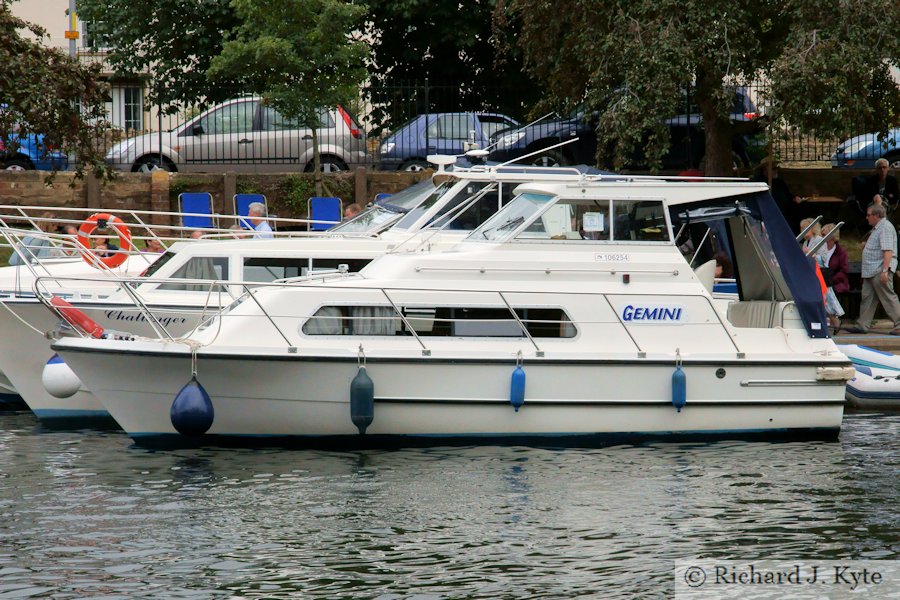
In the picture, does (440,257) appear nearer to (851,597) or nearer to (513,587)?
(513,587)

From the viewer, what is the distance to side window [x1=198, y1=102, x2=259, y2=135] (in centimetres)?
2409

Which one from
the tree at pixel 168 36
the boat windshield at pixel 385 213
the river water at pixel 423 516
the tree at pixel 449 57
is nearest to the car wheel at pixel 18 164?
the tree at pixel 168 36

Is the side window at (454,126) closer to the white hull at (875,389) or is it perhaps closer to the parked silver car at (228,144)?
the parked silver car at (228,144)

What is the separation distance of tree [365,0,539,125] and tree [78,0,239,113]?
10.7 ft

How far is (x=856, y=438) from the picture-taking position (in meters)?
13.3

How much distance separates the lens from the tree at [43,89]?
16859mm

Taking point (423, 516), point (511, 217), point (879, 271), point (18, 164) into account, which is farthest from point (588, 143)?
point (423, 516)

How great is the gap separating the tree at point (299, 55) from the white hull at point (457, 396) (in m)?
10.2

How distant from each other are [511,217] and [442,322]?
59.1 inches

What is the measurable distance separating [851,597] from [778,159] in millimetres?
15109

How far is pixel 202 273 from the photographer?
14.3m

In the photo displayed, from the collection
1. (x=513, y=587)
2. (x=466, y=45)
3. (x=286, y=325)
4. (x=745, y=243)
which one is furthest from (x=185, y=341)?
(x=466, y=45)

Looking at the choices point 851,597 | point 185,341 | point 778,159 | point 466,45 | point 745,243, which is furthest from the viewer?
point 466,45

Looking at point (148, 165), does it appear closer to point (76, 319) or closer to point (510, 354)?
point (76, 319)
